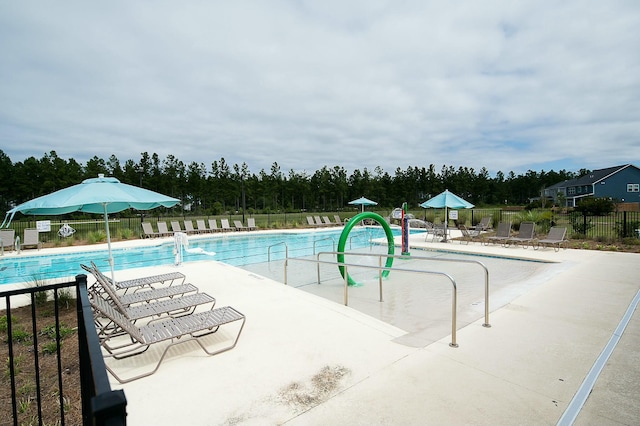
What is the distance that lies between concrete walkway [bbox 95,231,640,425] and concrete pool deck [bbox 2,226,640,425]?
0.01 metres

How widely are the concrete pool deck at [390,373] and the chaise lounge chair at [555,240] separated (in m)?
8.24

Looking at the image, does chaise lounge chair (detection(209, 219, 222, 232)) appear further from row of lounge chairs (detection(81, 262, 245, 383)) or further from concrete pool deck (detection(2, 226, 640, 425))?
concrete pool deck (detection(2, 226, 640, 425))

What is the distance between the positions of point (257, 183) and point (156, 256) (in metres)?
29.0

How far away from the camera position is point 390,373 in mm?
3451

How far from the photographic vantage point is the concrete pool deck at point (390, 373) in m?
2.80

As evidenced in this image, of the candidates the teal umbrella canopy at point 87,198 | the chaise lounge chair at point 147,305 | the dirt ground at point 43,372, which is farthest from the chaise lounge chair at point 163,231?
the chaise lounge chair at point 147,305

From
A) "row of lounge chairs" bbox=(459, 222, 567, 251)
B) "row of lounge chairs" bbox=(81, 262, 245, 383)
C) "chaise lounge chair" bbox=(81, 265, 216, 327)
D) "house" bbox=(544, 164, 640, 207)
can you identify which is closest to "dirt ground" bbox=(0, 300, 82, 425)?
"row of lounge chairs" bbox=(81, 262, 245, 383)

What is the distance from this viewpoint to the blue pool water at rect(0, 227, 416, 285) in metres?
11.3

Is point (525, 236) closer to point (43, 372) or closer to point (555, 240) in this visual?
point (555, 240)

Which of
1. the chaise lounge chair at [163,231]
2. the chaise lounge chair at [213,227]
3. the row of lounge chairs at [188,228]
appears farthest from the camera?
the chaise lounge chair at [213,227]

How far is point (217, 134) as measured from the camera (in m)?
42.5

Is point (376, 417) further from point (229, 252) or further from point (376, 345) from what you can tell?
point (229, 252)

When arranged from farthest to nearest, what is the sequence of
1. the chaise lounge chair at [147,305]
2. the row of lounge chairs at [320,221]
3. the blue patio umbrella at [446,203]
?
the row of lounge chairs at [320,221] → the blue patio umbrella at [446,203] → the chaise lounge chair at [147,305]

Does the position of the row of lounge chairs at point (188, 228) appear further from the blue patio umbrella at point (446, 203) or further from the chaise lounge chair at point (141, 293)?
the chaise lounge chair at point (141, 293)
